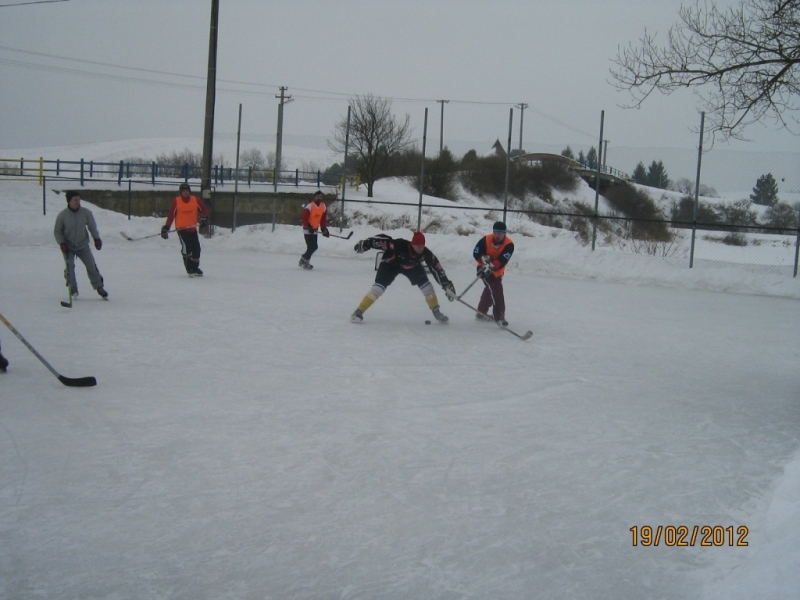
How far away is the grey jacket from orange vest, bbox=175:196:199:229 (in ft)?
8.38

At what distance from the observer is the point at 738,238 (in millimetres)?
14031

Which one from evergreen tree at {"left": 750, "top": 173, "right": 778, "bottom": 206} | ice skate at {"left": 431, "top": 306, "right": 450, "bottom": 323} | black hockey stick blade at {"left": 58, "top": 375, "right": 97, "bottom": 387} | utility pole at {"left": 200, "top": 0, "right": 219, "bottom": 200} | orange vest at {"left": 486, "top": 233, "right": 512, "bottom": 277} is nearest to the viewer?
black hockey stick blade at {"left": 58, "top": 375, "right": 97, "bottom": 387}

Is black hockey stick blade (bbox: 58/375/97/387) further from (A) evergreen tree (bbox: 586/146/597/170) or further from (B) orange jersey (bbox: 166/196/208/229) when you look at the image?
(A) evergreen tree (bbox: 586/146/597/170)

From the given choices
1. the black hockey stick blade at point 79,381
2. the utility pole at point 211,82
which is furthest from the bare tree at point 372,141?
the black hockey stick blade at point 79,381

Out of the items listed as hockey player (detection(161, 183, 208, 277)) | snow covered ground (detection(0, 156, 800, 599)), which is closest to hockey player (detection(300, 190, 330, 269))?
hockey player (detection(161, 183, 208, 277))

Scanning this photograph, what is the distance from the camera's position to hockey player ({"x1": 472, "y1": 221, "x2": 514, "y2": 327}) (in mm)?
8358

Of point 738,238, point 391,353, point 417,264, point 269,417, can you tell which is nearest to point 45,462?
point 269,417

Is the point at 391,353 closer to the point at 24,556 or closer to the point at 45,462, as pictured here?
the point at 45,462

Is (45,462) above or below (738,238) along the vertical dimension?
below

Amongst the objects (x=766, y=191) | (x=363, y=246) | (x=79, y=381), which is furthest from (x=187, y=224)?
(x=766, y=191)

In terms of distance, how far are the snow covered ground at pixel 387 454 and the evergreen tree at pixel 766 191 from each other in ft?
14.9

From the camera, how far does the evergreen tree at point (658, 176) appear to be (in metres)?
13.8

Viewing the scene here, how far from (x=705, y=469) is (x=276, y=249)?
13339mm

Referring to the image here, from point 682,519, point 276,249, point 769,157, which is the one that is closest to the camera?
point 682,519
